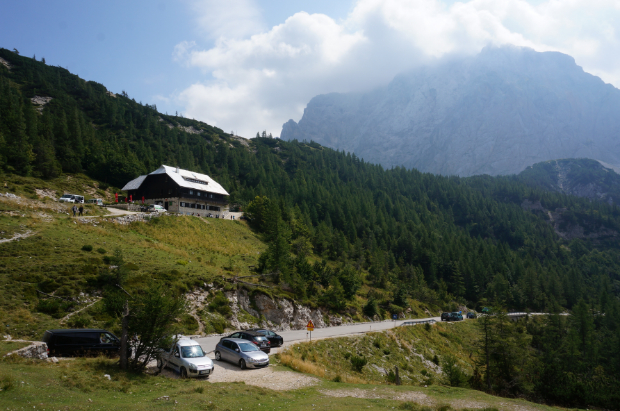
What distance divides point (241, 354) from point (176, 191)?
204 feet

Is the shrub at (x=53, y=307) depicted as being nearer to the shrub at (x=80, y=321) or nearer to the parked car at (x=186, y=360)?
the shrub at (x=80, y=321)

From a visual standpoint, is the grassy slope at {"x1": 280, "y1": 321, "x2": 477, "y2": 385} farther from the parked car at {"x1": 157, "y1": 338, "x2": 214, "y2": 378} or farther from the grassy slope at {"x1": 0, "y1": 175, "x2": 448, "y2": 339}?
the grassy slope at {"x1": 0, "y1": 175, "x2": 448, "y2": 339}

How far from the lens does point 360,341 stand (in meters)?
36.8

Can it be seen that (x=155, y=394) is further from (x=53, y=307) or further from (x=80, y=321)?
(x=53, y=307)

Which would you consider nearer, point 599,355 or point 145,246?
point 145,246

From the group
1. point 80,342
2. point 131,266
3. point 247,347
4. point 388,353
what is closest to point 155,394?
point 80,342

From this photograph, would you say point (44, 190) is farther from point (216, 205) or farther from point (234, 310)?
point (234, 310)

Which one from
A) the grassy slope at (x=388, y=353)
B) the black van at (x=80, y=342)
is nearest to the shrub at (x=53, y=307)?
the black van at (x=80, y=342)

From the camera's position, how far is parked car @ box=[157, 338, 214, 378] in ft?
61.4

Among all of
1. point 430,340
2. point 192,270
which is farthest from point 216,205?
point 430,340

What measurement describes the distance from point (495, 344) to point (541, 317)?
71491 millimetres

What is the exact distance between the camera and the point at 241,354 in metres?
22.1

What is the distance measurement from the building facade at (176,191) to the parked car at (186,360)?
59.9 metres

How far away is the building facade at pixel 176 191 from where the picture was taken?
77375 mm
